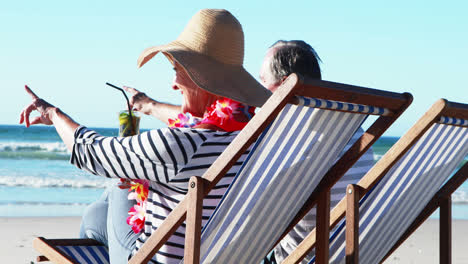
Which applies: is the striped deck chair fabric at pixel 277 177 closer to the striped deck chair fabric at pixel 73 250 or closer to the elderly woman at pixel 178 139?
the elderly woman at pixel 178 139

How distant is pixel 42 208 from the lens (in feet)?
34.3

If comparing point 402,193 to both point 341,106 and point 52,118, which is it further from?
point 52,118

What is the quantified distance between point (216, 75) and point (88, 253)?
0.88 m

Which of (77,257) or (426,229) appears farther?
(426,229)

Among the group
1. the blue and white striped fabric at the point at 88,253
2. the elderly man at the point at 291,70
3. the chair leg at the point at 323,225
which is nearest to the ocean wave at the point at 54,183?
the elderly man at the point at 291,70

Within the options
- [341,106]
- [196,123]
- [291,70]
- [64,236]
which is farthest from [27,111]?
[64,236]

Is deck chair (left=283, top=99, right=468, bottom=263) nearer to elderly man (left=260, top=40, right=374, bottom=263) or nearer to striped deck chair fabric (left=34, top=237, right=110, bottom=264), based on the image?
elderly man (left=260, top=40, right=374, bottom=263)

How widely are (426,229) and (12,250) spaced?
496cm

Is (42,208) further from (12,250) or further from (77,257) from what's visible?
(77,257)

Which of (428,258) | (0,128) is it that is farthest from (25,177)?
(0,128)

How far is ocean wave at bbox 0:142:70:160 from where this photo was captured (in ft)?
80.1

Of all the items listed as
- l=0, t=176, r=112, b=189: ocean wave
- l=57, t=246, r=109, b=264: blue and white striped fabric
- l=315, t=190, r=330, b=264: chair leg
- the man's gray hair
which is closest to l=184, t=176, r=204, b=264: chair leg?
l=315, t=190, r=330, b=264: chair leg

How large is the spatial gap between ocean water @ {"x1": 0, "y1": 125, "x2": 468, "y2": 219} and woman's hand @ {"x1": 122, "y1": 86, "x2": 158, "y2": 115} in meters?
0.41

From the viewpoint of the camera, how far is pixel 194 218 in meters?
2.04
